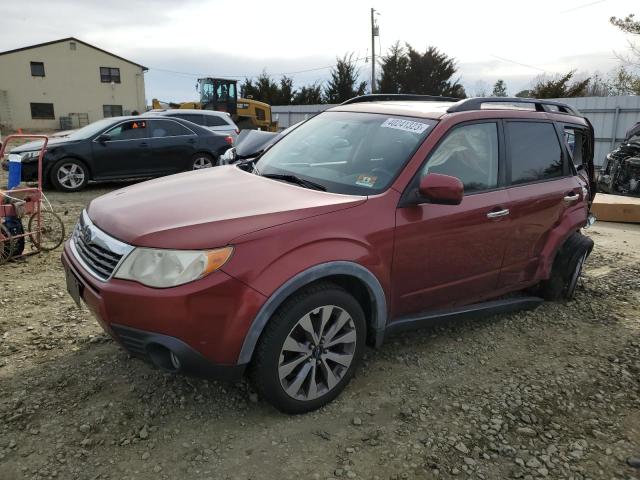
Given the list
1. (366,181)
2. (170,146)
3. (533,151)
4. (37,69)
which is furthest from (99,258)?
(37,69)

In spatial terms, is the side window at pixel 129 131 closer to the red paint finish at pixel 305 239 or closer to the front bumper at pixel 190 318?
the red paint finish at pixel 305 239

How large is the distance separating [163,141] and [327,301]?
28.8 ft

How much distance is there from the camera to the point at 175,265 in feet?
8.04

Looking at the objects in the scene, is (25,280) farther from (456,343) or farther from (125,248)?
(456,343)

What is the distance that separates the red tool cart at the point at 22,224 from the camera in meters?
5.12

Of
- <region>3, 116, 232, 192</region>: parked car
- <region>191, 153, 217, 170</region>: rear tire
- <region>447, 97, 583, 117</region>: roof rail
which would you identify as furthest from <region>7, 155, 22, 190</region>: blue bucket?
<region>191, 153, 217, 170</region>: rear tire

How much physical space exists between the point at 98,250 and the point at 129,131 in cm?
812

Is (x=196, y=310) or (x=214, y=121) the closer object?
(x=196, y=310)

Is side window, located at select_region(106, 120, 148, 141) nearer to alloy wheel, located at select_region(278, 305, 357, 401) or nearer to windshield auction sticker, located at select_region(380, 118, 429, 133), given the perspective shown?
windshield auction sticker, located at select_region(380, 118, 429, 133)

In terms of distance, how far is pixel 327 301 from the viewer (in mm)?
2738

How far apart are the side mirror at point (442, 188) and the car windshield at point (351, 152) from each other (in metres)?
0.23

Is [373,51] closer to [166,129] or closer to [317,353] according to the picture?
[166,129]

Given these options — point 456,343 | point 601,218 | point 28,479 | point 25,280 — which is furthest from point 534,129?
point 601,218

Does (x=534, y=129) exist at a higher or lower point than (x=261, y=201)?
higher
